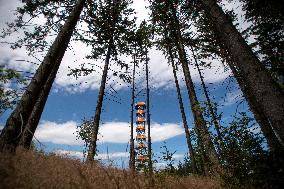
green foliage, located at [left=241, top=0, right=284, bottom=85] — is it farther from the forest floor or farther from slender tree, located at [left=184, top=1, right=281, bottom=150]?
the forest floor

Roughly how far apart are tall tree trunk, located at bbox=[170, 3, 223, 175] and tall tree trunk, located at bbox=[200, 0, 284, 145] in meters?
2.19

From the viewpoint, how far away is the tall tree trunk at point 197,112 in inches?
295

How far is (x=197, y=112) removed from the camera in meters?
10.2

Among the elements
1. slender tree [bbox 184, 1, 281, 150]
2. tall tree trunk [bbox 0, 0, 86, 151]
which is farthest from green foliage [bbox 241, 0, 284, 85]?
tall tree trunk [bbox 0, 0, 86, 151]

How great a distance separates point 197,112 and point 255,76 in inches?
200

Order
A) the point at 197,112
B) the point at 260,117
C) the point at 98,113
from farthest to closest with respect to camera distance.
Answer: the point at 98,113, the point at 260,117, the point at 197,112

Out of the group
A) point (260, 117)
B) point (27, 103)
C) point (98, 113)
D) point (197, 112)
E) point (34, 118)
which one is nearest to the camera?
point (27, 103)

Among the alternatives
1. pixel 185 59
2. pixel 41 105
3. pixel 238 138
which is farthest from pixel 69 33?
pixel 185 59

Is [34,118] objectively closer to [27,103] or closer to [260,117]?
[27,103]

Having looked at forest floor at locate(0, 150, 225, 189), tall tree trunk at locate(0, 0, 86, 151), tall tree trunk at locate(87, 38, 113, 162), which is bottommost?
forest floor at locate(0, 150, 225, 189)

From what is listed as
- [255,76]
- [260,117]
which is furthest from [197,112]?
[255,76]

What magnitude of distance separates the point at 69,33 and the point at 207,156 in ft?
20.2

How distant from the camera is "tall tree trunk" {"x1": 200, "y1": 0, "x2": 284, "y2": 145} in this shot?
474cm

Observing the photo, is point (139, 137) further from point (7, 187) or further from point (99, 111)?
point (7, 187)
